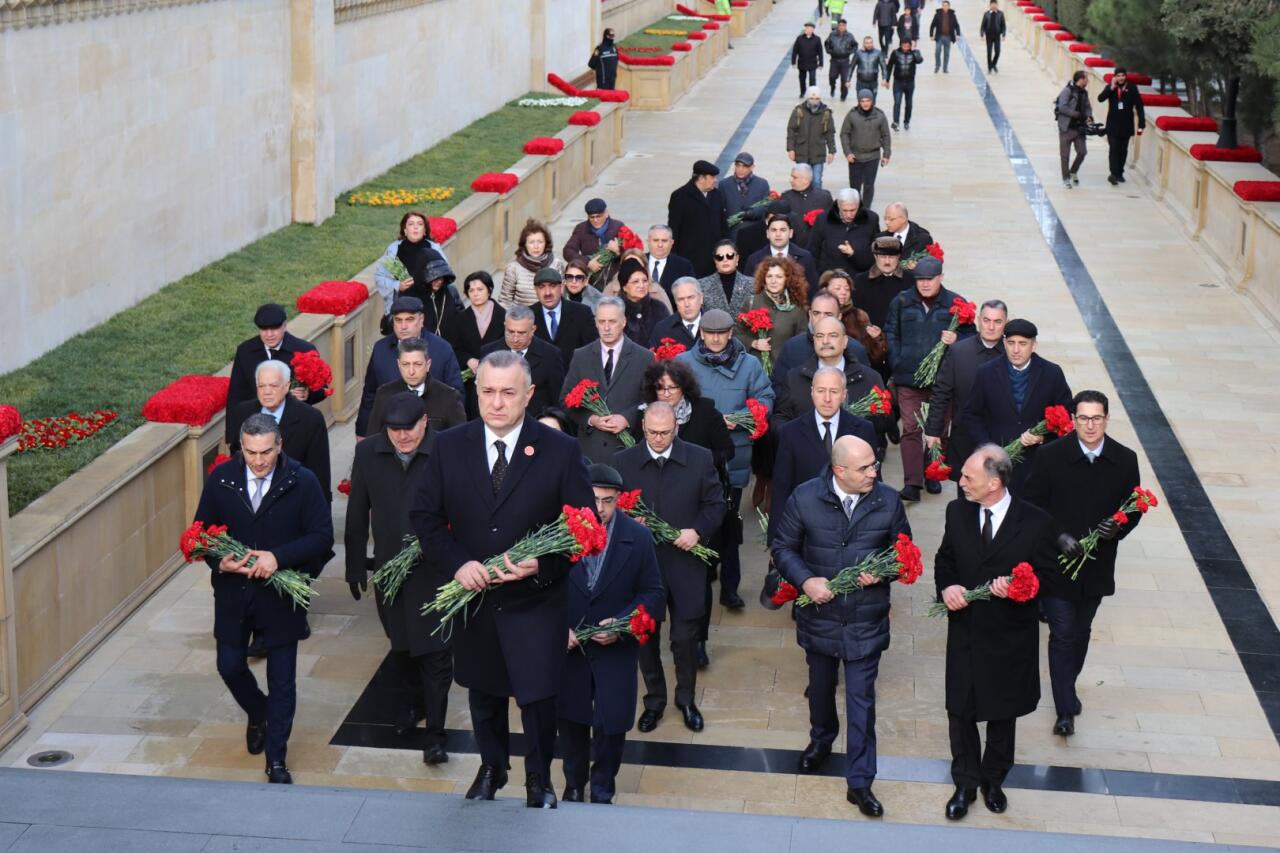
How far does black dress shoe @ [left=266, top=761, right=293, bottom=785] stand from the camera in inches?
349

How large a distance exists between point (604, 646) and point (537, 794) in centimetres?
100

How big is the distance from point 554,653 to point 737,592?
183 inches

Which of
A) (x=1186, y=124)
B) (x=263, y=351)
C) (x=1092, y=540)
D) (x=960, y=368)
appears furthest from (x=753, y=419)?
(x=1186, y=124)

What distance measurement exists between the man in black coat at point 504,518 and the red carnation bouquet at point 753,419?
13.6 feet

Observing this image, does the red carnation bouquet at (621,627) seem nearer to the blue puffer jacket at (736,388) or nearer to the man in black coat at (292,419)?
the man in black coat at (292,419)

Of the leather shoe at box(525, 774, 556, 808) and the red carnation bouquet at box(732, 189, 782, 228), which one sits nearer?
the leather shoe at box(525, 774, 556, 808)

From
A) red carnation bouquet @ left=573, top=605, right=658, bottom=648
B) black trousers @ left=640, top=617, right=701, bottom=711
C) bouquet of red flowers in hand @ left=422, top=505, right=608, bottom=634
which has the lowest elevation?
black trousers @ left=640, top=617, right=701, bottom=711

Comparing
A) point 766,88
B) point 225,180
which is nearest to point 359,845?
point 225,180

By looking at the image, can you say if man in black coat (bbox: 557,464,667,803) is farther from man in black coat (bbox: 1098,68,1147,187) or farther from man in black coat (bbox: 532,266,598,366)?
man in black coat (bbox: 1098,68,1147,187)

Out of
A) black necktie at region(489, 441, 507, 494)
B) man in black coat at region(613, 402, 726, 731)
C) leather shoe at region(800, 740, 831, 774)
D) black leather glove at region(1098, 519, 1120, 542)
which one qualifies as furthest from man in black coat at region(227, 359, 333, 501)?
black leather glove at region(1098, 519, 1120, 542)

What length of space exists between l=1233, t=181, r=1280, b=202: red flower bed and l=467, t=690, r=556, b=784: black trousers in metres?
15.5

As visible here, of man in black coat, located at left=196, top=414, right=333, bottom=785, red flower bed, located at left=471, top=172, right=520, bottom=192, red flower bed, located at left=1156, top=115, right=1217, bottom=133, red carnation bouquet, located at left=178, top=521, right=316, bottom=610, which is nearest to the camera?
red carnation bouquet, located at left=178, top=521, right=316, bottom=610

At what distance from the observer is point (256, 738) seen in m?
9.30

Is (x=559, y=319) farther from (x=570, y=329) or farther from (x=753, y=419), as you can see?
(x=753, y=419)
